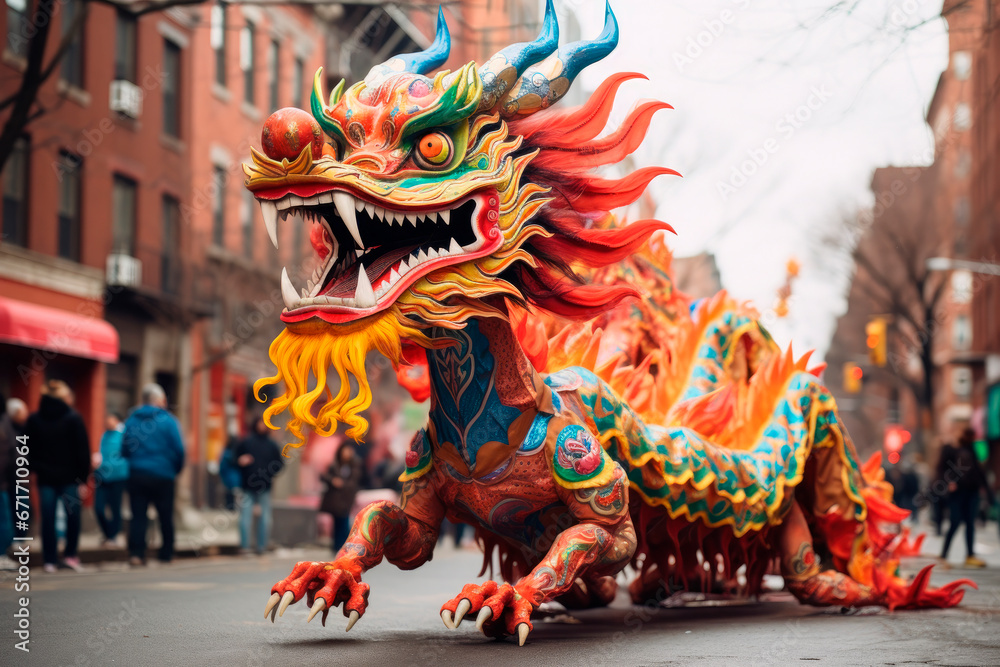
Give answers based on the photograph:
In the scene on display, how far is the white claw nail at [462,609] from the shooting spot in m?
4.84

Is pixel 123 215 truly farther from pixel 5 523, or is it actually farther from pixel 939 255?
pixel 939 255

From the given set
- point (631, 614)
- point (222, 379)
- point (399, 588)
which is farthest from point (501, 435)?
point (222, 379)

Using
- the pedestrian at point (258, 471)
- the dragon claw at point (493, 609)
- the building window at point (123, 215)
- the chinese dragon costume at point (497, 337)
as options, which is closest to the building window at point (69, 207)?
the building window at point (123, 215)

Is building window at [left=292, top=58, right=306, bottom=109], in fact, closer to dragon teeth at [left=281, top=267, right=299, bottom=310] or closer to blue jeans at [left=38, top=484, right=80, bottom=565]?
blue jeans at [left=38, top=484, right=80, bottom=565]

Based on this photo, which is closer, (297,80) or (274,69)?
(274,69)

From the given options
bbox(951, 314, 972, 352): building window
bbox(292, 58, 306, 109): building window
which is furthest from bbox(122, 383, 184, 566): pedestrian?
bbox(951, 314, 972, 352): building window

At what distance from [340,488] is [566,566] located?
9.94 m

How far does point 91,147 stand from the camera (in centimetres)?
2198

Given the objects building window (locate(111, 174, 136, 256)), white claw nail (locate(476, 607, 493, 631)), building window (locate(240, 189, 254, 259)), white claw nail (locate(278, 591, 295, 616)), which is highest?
building window (locate(240, 189, 254, 259))

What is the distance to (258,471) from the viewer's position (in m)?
14.4

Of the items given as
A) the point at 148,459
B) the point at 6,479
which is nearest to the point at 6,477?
the point at 6,479

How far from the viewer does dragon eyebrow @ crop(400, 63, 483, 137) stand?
17.1 ft

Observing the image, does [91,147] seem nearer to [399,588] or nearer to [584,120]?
[399,588]

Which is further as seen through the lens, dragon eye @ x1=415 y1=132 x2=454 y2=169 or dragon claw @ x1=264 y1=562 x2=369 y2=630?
dragon eye @ x1=415 y1=132 x2=454 y2=169
